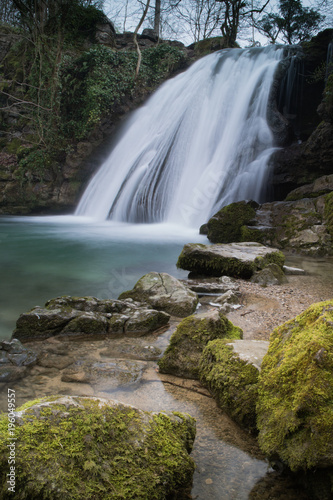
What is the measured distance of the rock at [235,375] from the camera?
2180mm

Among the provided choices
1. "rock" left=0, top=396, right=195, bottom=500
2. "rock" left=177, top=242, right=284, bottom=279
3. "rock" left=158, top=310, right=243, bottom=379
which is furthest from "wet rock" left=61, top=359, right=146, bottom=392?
"rock" left=177, top=242, right=284, bottom=279

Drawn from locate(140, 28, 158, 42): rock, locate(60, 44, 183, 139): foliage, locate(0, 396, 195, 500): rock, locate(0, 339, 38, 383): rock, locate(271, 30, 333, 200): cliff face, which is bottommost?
locate(0, 339, 38, 383): rock

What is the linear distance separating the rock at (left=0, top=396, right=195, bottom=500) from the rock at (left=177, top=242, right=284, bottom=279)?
4.46 meters

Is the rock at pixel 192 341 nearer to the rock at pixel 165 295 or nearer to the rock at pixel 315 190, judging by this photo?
the rock at pixel 165 295

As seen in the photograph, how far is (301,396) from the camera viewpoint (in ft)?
5.78

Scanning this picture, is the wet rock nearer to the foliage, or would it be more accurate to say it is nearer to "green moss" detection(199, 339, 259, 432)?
"green moss" detection(199, 339, 259, 432)

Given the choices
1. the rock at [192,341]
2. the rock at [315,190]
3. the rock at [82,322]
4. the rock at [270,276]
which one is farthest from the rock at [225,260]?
the rock at [315,190]

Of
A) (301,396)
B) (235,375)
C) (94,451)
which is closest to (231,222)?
(235,375)

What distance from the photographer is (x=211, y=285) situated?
5.42m

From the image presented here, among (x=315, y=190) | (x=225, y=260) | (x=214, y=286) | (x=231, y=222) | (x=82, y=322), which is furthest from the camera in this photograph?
(x=315, y=190)

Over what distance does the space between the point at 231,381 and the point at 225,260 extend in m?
3.96

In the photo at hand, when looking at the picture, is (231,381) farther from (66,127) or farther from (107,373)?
(66,127)

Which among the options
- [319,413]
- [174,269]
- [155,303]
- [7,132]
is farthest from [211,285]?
[7,132]

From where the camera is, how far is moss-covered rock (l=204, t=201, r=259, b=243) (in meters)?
9.34
